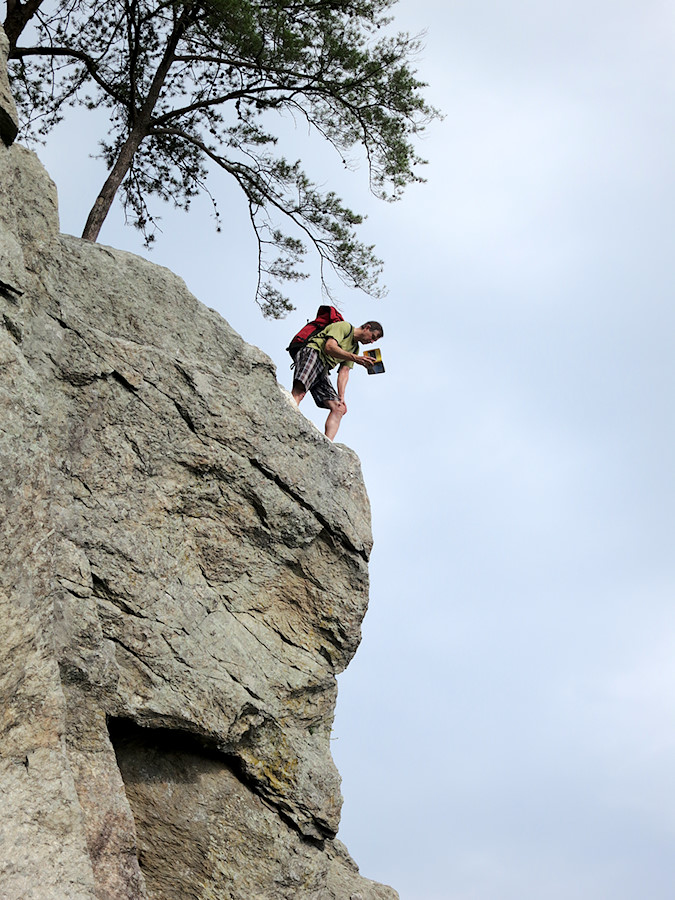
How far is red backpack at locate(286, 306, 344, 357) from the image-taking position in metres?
11.6

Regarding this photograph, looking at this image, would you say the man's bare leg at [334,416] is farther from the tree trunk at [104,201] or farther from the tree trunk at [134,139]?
the tree trunk at [104,201]

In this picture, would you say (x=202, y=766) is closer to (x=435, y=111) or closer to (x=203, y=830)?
(x=203, y=830)

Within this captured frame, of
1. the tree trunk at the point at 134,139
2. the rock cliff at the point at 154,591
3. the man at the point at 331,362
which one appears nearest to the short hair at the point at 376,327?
the man at the point at 331,362

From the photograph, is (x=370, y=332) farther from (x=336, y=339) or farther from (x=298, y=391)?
(x=298, y=391)

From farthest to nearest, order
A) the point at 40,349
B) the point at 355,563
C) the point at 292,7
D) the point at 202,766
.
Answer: the point at 292,7, the point at 355,563, the point at 202,766, the point at 40,349

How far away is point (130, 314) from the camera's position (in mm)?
8492

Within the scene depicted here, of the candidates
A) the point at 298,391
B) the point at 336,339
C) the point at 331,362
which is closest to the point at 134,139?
the point at 336,339

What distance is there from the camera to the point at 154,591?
25.4 feet

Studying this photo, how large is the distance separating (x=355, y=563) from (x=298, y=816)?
8.66 feet

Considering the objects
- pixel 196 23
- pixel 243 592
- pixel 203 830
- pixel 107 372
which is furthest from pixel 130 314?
pixel 196 23

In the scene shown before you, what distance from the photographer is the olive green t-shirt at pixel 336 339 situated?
37.7 ft

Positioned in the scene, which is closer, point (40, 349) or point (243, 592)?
point (40, 349)

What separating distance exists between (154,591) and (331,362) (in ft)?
15.9

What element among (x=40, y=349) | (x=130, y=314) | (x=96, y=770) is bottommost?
(x=96, y=770)
